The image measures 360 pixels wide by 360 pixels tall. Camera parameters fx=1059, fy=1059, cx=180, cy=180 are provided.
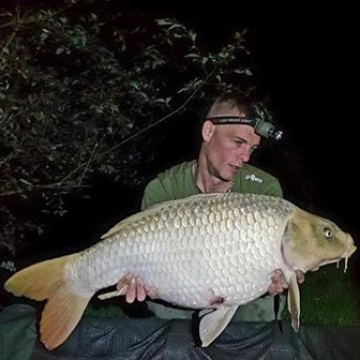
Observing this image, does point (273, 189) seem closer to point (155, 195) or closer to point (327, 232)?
point (155, 195)

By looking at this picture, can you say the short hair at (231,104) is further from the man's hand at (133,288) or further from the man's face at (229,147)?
the man's hand at (133,288)

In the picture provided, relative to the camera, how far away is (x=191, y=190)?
133 inches

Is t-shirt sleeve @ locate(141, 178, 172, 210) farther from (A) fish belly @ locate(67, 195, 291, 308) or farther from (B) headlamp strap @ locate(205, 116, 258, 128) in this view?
(A) fish belly @ locate(67, 195, 291, 308)

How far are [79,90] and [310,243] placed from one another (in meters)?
1.46

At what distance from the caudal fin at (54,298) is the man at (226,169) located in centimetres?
54

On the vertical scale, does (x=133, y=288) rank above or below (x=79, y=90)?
below

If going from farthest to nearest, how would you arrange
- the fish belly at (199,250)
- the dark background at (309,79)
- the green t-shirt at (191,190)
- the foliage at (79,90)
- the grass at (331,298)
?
the dark background at (309,79), the grass at (331,298), the foliage at (79,90), the green t-shirt at (191,190), the fish belly at (199,250)

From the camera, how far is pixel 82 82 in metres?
3.93

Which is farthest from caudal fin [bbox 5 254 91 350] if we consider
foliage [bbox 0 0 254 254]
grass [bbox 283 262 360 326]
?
grass [bbox 283 262 360 326]

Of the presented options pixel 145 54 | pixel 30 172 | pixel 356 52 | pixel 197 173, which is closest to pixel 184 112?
pixel 145 54

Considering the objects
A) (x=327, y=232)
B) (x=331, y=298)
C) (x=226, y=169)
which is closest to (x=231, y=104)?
(x=226, y=169)

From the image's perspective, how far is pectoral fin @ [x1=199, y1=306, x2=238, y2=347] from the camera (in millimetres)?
2820

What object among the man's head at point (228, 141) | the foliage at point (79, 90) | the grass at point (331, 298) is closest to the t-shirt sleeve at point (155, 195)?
the man's head at point (228, 141)

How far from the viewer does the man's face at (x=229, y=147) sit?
321cm
